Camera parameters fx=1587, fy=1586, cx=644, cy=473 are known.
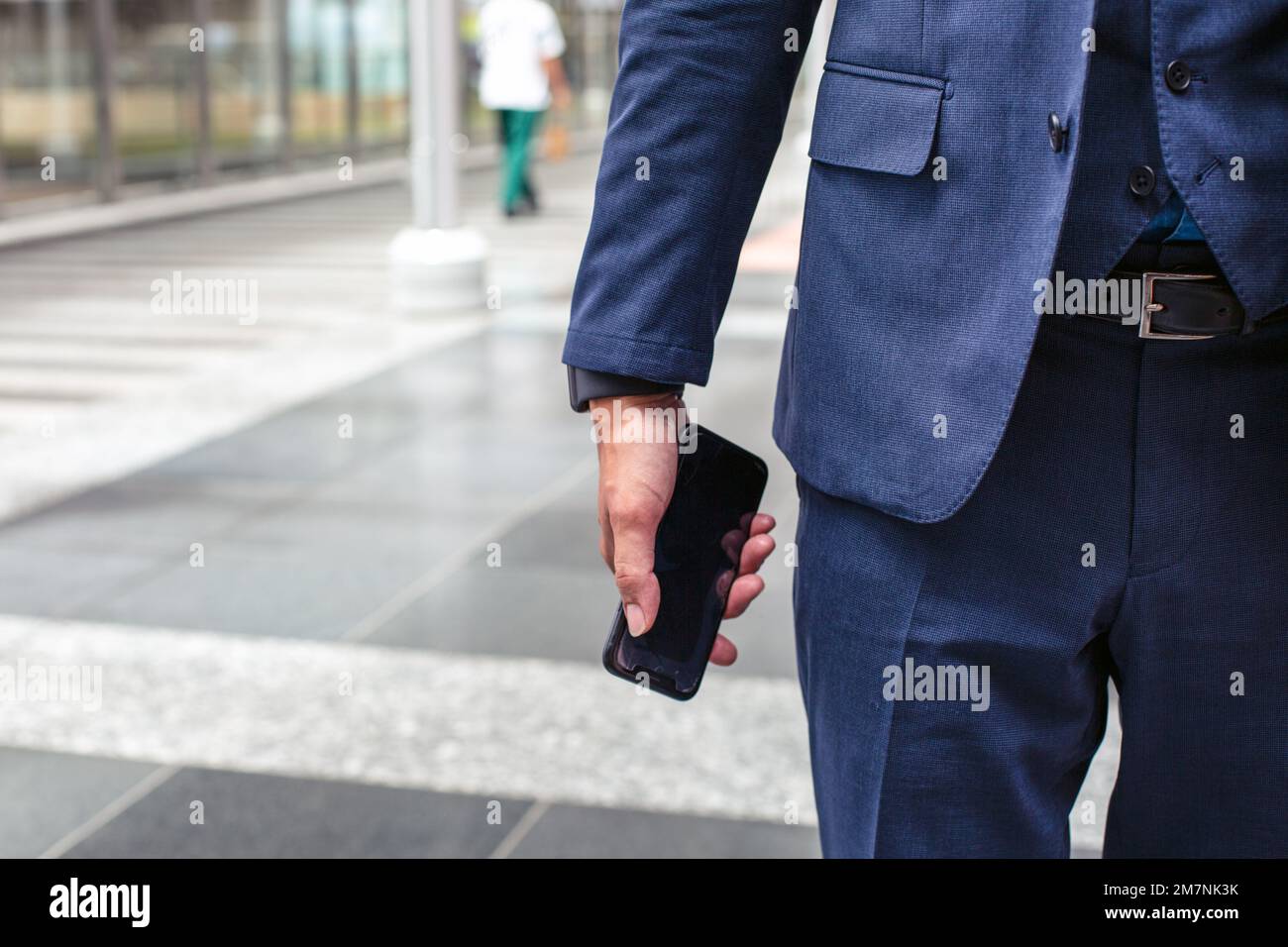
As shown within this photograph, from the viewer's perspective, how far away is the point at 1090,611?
51.2 inches

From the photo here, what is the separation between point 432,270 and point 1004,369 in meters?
7.20

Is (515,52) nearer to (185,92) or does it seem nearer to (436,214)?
(185,92)

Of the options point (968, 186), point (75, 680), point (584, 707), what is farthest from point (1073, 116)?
point (75, 680)

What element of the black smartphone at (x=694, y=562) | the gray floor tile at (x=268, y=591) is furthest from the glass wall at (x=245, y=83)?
the black smartphone at (x=694, y=562)

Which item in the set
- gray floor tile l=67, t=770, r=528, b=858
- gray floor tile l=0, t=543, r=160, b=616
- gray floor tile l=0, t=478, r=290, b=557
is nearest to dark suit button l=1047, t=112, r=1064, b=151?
gray floor tile l=67, t=770, r=528, b=858

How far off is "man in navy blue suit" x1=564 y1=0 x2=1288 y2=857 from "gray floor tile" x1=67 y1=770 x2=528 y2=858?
5.01ft

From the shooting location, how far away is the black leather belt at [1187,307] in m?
1.25

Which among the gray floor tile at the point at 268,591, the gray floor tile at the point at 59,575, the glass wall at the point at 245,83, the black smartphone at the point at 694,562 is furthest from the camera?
the glass wall at the point at 245,83

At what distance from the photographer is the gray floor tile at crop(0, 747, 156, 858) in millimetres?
2838

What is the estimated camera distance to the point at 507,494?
16.7 ft

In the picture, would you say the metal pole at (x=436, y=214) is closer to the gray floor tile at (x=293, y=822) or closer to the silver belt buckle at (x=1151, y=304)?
the gray floor tile at (x=293, y=822)

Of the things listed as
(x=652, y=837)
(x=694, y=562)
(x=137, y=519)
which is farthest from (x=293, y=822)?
(x=137, y=519)

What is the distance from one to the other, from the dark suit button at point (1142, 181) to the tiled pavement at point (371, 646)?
178 cm

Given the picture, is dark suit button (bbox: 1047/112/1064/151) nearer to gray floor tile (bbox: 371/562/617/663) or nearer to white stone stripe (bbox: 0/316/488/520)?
gray floor tile (bbox: 371/562/617/663)
